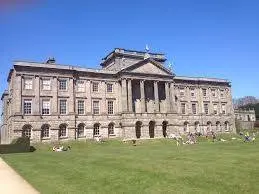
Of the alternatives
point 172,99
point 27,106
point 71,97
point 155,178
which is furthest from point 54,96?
point 155,178

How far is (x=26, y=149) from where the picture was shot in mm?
44344

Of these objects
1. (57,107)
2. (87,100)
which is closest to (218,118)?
(87,100)

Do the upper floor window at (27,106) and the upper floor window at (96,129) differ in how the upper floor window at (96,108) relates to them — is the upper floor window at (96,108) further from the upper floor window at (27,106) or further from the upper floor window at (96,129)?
the upper floor window at (27,106)

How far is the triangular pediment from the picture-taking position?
60.5 m

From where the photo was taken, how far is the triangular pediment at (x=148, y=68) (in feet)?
199

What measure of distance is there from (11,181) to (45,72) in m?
38.7

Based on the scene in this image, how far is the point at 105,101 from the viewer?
2357 inches

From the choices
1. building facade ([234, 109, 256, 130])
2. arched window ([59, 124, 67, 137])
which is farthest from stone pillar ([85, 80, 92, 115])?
building facade ([234, 109, 256, 130])

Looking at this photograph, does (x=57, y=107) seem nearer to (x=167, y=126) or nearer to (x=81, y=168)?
(x=167, y=126)

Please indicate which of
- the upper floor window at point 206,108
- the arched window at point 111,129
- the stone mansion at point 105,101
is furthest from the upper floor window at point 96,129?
the upper floor window at point 206,108

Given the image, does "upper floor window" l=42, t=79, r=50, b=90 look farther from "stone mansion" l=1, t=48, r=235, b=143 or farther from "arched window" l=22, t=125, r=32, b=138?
"arched window" l=22, t=125, r=32, b=138

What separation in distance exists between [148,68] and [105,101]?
11314 millimetres

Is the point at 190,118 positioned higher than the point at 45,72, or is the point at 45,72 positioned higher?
the point at 45,72

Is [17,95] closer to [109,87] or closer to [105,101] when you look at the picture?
[105,101]
